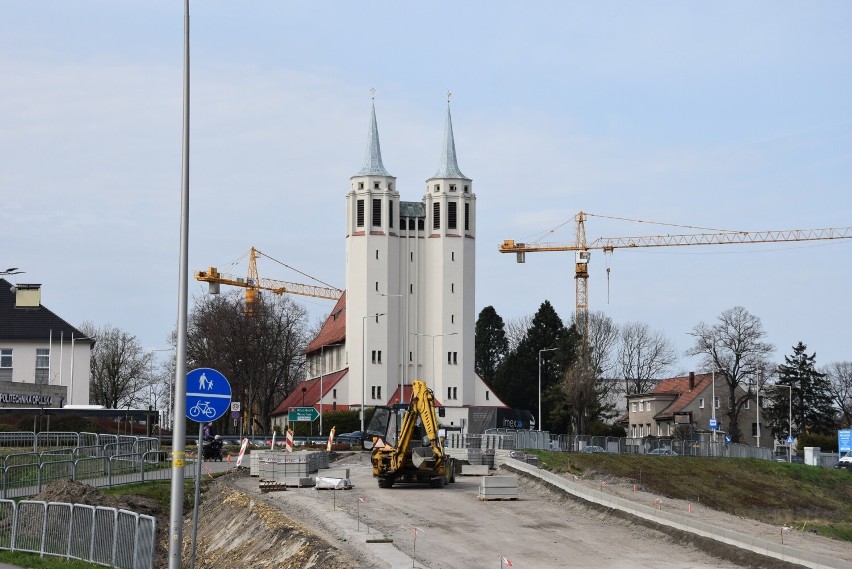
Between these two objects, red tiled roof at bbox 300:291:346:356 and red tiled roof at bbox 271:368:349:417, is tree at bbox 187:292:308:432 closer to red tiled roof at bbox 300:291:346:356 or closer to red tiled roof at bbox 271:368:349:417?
red tiled roof at bbox 271:368:349:417

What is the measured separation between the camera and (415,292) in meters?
118

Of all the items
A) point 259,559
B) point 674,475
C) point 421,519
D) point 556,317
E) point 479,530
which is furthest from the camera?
point 556,317

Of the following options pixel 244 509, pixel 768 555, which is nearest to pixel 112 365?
pixel 244 509

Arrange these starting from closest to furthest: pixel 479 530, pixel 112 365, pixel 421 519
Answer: pixel 479 530 < pixel 421 519 < pixel 112 365

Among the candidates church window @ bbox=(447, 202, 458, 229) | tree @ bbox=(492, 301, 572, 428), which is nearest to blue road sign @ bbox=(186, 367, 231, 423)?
church window @ bbox=(447, 202, 458, 229)

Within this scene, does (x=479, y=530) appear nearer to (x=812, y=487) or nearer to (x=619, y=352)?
(x=812, y=487)

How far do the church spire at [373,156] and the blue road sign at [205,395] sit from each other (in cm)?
10281

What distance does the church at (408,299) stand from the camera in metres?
116

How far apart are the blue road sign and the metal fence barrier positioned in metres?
3.20

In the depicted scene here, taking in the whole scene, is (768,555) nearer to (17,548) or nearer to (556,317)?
(17,548)

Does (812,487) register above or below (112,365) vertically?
below

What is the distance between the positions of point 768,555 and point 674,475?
144 ft

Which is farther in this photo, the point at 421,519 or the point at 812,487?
the point at 812,487

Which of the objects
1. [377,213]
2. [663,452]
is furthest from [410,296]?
[663,452]
